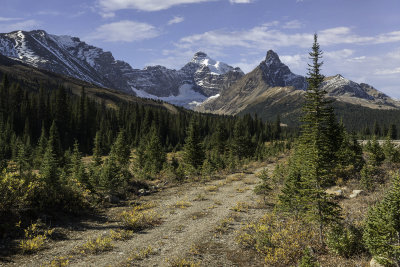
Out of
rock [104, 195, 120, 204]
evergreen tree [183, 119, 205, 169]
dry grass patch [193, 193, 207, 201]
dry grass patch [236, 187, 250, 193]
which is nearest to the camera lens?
rock [104, 195, 120, 204]

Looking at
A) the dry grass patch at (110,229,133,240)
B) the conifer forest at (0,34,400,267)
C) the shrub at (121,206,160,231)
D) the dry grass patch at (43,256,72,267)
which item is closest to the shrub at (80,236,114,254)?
the conifer forest at (0,34,400,267)

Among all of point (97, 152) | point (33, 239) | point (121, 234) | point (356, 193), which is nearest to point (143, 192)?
point (121, 234)

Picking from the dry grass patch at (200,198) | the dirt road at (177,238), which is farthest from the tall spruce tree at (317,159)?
the dry grass patch at (200,198)

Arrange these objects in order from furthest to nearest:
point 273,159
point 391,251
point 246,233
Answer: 1. point 273,159
2. point 246,233
3. point 391,251

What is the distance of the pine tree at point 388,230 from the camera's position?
9.27m

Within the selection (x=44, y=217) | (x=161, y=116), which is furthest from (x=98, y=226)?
(x=161, y=116)

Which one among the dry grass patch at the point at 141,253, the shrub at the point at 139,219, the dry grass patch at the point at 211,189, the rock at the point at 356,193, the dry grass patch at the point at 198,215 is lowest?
the dry grass patch at the point at 211,189

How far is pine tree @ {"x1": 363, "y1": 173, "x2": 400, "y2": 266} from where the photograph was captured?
9.27m

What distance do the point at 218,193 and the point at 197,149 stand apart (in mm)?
17309

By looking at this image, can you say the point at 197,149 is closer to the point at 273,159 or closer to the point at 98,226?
the point at 273,159

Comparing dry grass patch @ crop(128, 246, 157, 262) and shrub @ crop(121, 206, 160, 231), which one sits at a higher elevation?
dry grass patch @ crop(128, 246, 157, 262)

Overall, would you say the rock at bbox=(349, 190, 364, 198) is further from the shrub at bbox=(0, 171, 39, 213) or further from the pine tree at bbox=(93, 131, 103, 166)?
the pine tree at bbox=(93, 131, 103, 166)

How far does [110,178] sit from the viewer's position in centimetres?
2228

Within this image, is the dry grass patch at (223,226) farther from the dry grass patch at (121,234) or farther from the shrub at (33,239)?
the shrub at (33,239)
